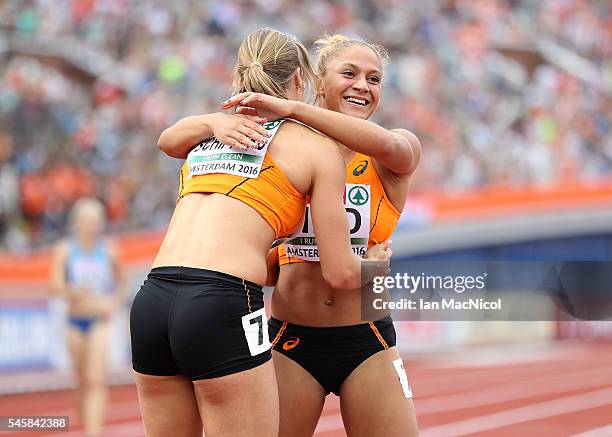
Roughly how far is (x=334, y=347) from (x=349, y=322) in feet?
0.35

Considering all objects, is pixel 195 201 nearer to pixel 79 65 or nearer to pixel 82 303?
pixel 82 303

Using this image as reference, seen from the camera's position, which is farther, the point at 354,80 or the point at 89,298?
the point at 89,298

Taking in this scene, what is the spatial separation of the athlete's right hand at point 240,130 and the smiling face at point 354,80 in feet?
1.88

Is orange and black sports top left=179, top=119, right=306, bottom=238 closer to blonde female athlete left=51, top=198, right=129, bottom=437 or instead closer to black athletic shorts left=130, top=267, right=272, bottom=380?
black athletic shorts left=130, top=267, right=272, bottom=380

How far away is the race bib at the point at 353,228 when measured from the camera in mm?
3256

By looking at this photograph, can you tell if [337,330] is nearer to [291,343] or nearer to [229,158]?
[291,343]

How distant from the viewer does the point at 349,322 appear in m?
3.32

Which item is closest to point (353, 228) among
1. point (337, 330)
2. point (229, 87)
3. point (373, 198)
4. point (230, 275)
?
point (373, 198)

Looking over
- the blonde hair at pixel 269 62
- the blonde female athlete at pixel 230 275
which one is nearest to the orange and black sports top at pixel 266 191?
the blonde female athlete at pixel 230 275

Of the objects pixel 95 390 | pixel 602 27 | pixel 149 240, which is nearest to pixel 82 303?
pixel 95 390

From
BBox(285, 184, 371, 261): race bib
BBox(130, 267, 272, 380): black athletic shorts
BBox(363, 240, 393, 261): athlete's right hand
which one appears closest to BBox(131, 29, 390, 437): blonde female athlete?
BBox(130, 267, 272, 380): black athletic shorts

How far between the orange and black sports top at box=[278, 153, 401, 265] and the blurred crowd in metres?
7.70

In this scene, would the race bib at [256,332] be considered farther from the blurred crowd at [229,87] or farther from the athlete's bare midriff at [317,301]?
the blurred crowd at [229,87]

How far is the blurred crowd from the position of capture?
1098cm
